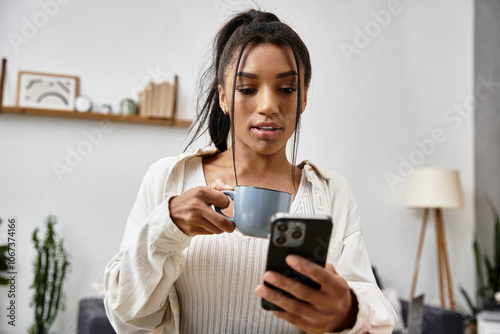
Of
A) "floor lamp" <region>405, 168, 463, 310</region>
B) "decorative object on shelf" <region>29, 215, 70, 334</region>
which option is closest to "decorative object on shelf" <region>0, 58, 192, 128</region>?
"decorative object on shelf" <region>29, 215, 70, 334</region>

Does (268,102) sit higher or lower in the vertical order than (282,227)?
higher

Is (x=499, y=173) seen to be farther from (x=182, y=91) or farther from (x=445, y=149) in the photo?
(x=182, y=91)

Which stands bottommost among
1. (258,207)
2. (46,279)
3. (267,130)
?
(46,279)

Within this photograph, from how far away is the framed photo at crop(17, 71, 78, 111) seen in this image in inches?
132

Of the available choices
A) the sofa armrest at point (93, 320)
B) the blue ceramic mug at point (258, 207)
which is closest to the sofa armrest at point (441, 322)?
the sofa armrest at point (93, 320)

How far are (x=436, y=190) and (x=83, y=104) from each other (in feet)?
8.43

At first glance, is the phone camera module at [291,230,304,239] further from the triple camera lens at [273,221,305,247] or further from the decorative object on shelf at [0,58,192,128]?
the decorative object on shelf at [0,58,192,128]

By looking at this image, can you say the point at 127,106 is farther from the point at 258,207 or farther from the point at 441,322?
the point at 258,207

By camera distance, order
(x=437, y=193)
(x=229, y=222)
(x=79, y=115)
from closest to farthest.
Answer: (x=229, y=222) < (x=79, y=115) < (x=437, y=193)

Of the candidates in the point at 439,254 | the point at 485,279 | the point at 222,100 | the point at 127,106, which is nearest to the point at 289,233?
the point at 222,100

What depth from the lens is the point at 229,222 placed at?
715mm

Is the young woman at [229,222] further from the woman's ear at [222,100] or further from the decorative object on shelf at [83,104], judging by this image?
the decorative object on shelf at [83,104]

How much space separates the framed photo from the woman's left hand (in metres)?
3.07

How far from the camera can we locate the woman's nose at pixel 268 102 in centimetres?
89
